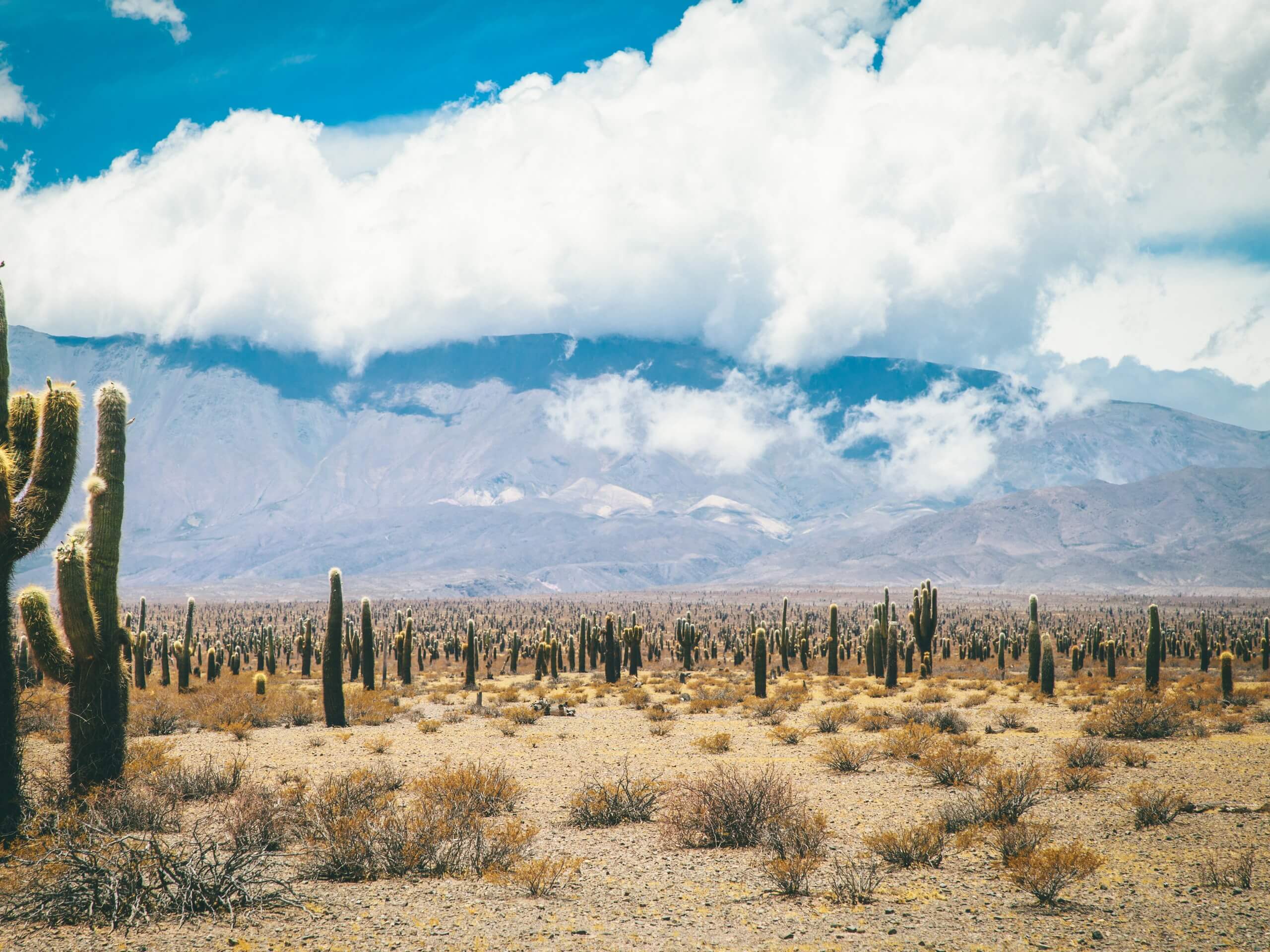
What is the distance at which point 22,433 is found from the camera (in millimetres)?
13148

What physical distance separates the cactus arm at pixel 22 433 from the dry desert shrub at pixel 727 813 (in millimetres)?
Result: 10351

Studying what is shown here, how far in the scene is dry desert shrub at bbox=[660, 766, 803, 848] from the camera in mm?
13023

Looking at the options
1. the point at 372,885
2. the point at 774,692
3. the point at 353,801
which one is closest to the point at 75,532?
the point at 353,801

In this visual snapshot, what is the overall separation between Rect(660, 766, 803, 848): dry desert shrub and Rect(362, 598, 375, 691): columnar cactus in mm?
20894

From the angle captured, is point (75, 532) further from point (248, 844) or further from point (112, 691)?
point (248, 844)

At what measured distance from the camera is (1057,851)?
10.6m

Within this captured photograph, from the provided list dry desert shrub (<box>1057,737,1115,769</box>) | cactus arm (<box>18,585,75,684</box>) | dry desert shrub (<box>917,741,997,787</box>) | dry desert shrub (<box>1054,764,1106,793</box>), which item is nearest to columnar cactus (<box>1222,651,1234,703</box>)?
dry desert shrub (<box>1057,737,1115,769</box>)

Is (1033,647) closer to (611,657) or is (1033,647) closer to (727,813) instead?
(611,657)

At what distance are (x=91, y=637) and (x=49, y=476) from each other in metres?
3.37

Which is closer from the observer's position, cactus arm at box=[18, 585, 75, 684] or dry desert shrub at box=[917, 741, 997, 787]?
cactus arm at box=[18, 585, 75, 684]

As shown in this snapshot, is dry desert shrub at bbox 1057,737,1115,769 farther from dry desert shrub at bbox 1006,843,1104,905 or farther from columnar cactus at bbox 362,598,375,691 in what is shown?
columnar cactus at bbox 362,598,375,691

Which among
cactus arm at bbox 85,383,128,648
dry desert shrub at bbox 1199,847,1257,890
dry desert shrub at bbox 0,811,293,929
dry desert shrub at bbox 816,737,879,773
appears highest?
cactus arm at bbox 85,383,128,648

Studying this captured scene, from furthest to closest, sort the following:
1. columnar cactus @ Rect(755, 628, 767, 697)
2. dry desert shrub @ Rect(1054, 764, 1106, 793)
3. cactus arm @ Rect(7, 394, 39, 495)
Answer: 1. columnar cactus @ Rect(755, 628, 767, 697)
2. dry desert shrub @ Rect(1054, 764, 1106, 793)
3. cactus arm @ Rect(7, 394, 39, 495)

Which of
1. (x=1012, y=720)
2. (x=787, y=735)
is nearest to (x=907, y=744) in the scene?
(x=787, y=735)
